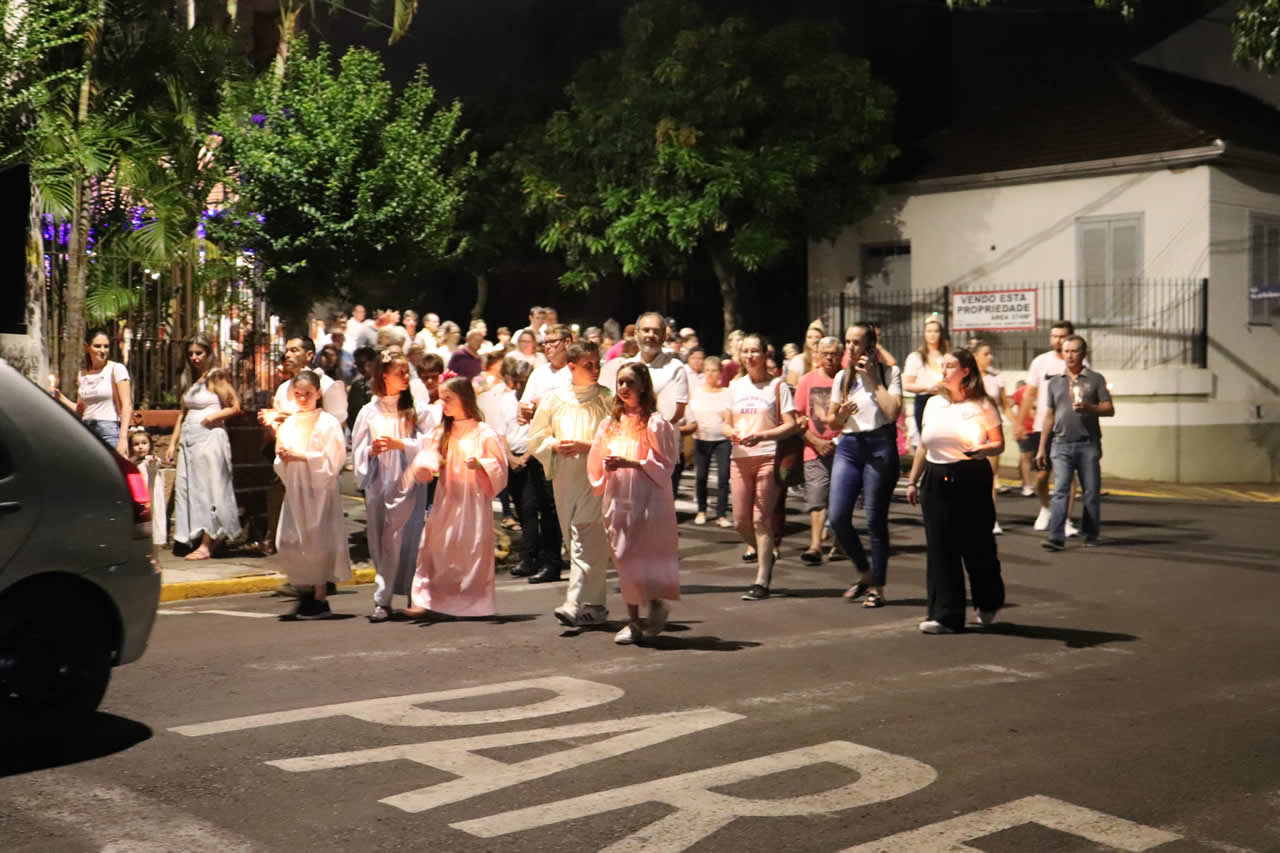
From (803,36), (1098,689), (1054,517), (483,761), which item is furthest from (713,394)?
(803,36)

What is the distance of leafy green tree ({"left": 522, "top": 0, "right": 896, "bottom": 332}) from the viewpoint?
94.4 ft

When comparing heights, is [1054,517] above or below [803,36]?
below

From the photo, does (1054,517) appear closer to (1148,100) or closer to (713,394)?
(713,394)

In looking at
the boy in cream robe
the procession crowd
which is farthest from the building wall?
the boy in cream robe

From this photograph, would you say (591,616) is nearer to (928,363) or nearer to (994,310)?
(928,363)

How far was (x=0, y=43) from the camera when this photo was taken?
44.5 feet

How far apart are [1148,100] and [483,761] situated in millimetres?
25402

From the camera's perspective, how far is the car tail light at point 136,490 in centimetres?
688

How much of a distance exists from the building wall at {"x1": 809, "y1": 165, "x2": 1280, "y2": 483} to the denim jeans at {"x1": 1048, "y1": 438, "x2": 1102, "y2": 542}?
1127 centimetres

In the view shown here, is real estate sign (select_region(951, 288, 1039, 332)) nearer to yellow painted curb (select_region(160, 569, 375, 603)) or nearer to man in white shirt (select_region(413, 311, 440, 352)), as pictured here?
man in white shirt (select_region(413, 311, 440, 352))

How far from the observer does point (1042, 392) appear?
15562 mm

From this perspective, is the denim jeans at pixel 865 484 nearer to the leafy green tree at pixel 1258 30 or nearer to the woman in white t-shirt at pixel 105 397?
the woman in white t-shirt at pixel 105 397

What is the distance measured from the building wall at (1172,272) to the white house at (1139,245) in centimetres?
3

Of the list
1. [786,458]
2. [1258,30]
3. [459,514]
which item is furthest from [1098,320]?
[459,514]
